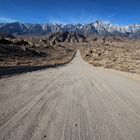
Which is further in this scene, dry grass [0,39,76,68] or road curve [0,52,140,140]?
dry grass [0,39,76,68]

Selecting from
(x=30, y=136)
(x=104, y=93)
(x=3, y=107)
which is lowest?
(x=104, y=93)

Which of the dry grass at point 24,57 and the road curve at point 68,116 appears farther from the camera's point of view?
the dry grass at point 24,57

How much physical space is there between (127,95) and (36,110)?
482cm

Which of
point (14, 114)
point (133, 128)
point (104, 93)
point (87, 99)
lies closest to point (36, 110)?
point (14, 114)

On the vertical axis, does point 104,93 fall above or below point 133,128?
below

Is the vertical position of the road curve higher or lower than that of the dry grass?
higher

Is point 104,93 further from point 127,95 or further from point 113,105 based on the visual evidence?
point 113,105

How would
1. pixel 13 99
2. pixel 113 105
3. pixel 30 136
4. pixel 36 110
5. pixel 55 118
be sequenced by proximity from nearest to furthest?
pixel 30 136 < pixel 55 118 < pixel 36 110 < pixel 113 105 < pixel 13 99

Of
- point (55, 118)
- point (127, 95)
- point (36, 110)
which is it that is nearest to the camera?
point (55, 118)

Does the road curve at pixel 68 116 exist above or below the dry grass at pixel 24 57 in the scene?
above

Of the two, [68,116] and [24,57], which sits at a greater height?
[68,116]

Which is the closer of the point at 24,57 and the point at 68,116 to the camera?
the point at 68,116

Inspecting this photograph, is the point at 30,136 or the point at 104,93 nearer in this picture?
the point at 30,136

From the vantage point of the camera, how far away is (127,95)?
898cm
